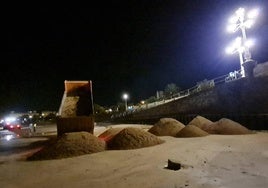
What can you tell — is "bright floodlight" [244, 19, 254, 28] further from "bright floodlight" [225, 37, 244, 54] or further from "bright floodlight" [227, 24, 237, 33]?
"bright floodlight" [225, 37, 244, 54]

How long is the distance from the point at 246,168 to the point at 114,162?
473 cm

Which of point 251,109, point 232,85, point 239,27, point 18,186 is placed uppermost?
point 239,27

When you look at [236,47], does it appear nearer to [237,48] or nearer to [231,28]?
[237,48]

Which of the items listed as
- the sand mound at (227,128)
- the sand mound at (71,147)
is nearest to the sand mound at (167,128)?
the sand mound at (227,128)

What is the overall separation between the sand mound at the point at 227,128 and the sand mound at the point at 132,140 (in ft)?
15.6

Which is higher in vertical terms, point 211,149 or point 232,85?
Result: point 232,85

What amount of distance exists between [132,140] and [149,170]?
5.48 metres

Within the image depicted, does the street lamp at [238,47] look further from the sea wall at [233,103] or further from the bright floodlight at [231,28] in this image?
the sea wall at [233,103]

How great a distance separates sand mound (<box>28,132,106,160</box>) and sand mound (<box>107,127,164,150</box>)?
75cm

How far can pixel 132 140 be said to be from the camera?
45.7 ft

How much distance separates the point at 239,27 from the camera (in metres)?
28.0

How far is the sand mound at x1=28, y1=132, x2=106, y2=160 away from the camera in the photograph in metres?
12.3

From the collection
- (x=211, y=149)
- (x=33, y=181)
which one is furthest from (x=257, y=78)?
(x=33, y=181)

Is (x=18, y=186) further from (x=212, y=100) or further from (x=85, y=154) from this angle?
(x=212, y=100)
